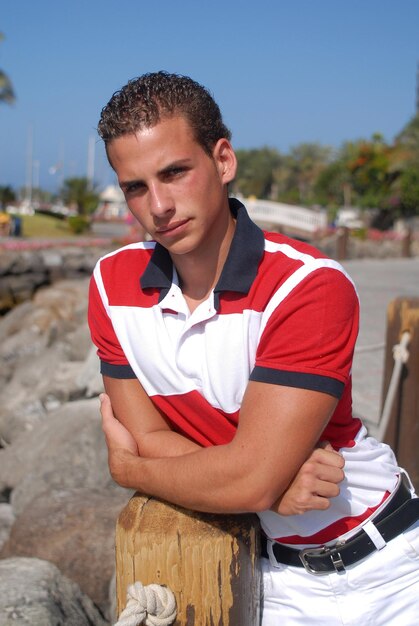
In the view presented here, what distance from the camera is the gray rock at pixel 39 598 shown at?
2736 mm

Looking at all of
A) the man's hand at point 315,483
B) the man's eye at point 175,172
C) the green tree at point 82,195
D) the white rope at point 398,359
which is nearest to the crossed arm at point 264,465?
the man's hand at point 315,483

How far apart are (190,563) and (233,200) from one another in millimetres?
1035

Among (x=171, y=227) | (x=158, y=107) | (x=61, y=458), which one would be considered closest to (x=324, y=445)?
(x=171, y=227)

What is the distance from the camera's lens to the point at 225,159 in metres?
2.17

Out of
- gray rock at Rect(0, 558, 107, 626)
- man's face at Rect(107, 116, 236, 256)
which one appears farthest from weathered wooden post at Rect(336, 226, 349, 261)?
man's face at Rect(107, 116, 236, 256)

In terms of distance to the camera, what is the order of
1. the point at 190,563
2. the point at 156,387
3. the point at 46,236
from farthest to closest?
the point at 46,236 < the point at 156,387 < the point at 190,563

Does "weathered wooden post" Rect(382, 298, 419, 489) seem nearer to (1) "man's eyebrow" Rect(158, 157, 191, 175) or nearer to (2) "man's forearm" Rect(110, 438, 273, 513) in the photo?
(1) "man's eyebrow" Rect(158, 157, 191, 175)

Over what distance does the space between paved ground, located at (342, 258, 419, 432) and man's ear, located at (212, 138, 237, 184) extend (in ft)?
10.9

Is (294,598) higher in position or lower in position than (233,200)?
lower

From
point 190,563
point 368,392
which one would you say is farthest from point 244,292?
point 368,392

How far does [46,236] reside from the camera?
26484mm

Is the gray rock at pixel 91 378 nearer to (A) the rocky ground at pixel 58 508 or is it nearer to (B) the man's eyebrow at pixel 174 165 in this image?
(A) the rocky ground at pixel 58 508

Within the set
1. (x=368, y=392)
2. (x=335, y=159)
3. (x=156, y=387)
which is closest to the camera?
(x=156, y=387)

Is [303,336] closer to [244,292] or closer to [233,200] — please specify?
[244,292]
